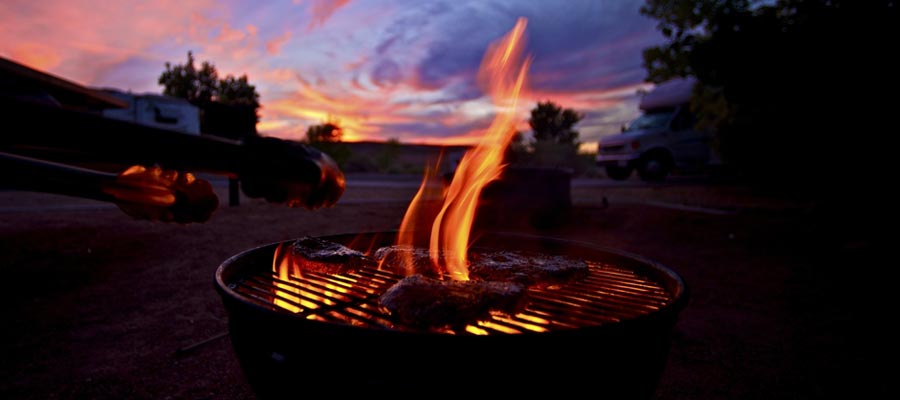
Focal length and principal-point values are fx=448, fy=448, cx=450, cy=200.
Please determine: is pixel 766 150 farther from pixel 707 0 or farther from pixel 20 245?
pixel 20 245

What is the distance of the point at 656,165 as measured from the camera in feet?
47.7

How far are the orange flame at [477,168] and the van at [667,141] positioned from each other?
1233cm

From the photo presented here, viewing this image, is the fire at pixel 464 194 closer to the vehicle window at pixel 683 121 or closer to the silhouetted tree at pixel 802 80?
the silhouetted tree at pixel 802 80

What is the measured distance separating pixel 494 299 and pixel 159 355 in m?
2.44

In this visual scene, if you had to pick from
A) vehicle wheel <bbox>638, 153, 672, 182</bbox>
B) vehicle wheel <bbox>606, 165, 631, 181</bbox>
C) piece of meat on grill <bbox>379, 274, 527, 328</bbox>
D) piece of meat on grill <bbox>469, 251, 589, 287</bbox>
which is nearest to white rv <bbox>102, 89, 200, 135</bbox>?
vehicle wheel <bbox>606, 165, 631, 181</bbox>

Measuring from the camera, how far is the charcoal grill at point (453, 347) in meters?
1.29

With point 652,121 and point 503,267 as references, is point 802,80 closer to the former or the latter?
point 503,267

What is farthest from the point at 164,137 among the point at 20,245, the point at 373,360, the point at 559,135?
the point at 559,135

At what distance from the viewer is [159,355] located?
2859 mm

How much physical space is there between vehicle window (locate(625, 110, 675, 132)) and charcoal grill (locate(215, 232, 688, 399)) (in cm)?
1414

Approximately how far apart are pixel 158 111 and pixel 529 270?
25829mm

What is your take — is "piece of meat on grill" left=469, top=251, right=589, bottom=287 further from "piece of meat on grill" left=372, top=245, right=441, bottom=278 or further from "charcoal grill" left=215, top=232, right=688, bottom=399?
"piece of meat on grill" left=372, top=245, right=441, bottom=278

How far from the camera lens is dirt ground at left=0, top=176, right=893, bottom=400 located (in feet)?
8.61

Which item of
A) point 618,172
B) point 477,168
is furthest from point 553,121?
point 477,168
